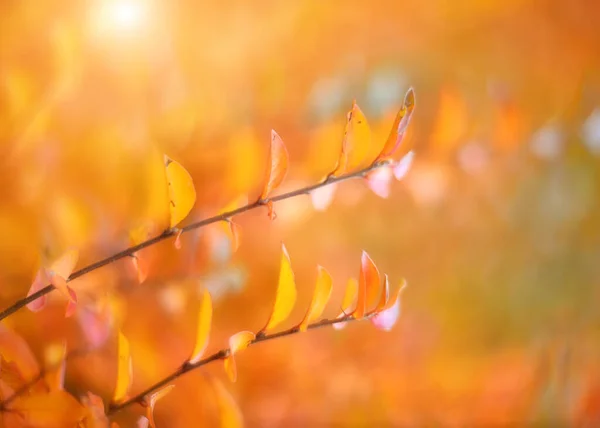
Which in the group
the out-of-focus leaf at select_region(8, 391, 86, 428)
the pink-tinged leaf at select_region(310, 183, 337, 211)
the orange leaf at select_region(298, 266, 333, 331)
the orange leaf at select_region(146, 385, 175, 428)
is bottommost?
the orange leaf at select_region(146, 385, 175, 428)

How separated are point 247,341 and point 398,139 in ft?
0.99

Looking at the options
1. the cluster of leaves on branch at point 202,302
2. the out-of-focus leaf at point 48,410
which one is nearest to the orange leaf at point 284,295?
the cluster of leaves on branch at point 202,302

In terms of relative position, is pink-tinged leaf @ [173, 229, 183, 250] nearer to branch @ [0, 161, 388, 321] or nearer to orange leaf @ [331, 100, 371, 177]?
branch @ [0, 161, 388, 321]

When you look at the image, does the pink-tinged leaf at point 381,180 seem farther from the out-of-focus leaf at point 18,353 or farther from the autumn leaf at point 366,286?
the out-of-focus leaf at point 18,353

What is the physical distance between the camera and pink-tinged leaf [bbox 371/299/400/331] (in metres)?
0.72

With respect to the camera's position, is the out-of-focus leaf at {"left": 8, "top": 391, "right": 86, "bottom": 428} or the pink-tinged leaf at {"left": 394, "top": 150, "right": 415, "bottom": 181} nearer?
the out-of-focus leaf at {"left": 8, "top": 391, "right": 86, "bottom": 428}

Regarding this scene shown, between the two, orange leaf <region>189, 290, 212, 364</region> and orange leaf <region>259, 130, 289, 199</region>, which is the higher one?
orange leaf <region>259, 130, 289, 199</region>

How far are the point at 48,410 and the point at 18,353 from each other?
0.07 m

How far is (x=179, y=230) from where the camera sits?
657 millimetres

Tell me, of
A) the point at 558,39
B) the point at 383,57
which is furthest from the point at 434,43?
the point at 558,39

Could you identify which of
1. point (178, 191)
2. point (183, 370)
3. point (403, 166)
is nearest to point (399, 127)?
point (403, 166)

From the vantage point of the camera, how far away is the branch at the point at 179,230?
63 cm

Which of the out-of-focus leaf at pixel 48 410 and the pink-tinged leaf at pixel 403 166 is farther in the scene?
the pink-tinged leaf at pixel 403 166

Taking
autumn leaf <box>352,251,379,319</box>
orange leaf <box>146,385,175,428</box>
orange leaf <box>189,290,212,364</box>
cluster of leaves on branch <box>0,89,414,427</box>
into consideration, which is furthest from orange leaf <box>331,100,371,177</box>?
orange leaf <box>146,385,175,428</box>
